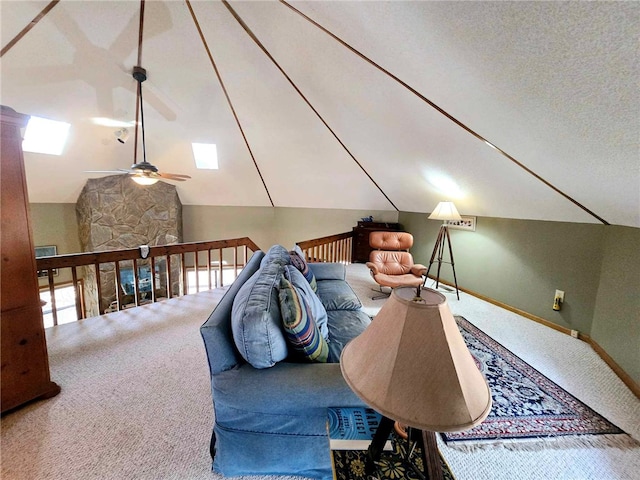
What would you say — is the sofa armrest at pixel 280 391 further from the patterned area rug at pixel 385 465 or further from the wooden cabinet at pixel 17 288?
the wooden cabinet at pixel 17 288

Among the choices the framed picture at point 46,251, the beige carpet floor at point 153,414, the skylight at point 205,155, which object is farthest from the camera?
the framed picture at point 46,251

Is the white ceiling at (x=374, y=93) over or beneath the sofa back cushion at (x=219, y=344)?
over

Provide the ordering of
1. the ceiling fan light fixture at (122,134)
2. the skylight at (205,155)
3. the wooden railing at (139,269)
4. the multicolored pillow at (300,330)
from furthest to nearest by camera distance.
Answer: the skylight at (205,155) → the ceiling fan light fixture at (122,134) → the wooden railing at (139,269) → the multicolored pillow at (300,330)

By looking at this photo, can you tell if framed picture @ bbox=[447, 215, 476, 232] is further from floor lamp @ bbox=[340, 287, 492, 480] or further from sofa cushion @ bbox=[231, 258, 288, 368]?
floor lamp @ bbox=[340, 287, 492, 480]

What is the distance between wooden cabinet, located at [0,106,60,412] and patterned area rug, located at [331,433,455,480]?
208cm

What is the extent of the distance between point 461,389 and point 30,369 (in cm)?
256

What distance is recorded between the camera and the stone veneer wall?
5.66 metres

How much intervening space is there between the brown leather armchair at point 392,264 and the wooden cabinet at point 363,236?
1.18 meters

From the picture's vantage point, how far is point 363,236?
594 cm

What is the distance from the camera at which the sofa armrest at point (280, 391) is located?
1165 mm

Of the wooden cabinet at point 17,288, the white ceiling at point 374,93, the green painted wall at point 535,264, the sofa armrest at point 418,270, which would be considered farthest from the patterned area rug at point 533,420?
the wooden cabinet at point 17,288

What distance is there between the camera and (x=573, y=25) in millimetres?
1245

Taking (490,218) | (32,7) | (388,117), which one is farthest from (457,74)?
(32,7)

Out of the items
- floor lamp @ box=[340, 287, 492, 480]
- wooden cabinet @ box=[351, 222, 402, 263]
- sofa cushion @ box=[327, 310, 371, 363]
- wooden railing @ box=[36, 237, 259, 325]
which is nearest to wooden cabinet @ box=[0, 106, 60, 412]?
wooden railing @ box=[36, 237, 259, 325]
